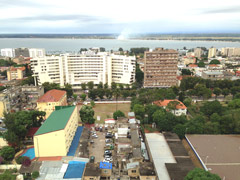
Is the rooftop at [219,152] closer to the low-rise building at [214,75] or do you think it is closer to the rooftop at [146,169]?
the rooftop at [146,169]

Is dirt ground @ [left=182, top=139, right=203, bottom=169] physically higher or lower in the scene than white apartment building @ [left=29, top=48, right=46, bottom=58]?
lower

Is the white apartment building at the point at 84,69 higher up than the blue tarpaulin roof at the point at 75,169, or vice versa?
the white apartment building at the point at 84,69

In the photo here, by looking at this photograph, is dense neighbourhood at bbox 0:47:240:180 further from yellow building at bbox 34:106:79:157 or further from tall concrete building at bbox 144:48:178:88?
tall concrete building at bbox 144:48:178:88

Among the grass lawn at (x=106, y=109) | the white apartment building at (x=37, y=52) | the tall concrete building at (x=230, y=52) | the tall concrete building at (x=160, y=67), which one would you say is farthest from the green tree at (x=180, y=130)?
the tall concrete building at (x=230, y=52)

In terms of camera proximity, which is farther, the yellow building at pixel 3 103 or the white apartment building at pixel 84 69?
the white apartment building at pixel 84 69

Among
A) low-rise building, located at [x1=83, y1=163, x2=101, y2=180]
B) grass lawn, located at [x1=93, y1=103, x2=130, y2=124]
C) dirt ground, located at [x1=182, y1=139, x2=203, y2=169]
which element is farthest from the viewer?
grass lawn, located at [x1=93, y1=103, x2=130, y2=124]

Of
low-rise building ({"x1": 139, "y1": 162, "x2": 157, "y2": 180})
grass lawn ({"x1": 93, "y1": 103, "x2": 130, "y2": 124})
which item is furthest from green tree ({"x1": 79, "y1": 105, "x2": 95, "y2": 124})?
low-rise building ({"x1": 139, "y1": 162, "x2": 157, "y2": 180})

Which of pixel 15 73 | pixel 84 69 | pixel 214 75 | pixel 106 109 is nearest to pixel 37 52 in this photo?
pixel 15 73
